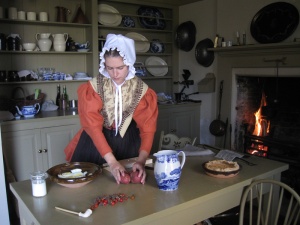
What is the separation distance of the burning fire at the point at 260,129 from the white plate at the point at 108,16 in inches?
73.2

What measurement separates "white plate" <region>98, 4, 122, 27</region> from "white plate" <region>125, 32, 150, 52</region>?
249 mm

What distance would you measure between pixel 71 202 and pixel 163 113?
2533 mm

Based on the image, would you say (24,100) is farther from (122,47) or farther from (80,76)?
(122,47)

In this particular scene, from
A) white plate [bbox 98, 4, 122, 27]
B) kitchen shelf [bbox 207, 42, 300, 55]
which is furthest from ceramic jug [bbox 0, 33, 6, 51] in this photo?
kitchen shelf [bbox 207, 42, 300, 55]

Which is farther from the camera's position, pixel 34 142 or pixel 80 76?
pixel 80 76

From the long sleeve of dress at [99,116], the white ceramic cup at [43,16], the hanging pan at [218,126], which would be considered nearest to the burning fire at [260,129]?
the hanging pan at [218,126]

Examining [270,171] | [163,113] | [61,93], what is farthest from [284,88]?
[61,93]

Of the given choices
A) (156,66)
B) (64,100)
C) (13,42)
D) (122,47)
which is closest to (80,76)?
(64,100)

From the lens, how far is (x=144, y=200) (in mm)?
1213

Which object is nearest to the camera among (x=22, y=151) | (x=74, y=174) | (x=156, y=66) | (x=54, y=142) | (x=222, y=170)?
(x=74, y=174)

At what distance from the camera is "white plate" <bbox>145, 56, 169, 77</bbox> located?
13.3ft

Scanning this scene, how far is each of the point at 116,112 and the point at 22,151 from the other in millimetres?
1507

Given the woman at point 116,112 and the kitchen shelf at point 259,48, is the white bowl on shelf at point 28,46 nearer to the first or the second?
the woman at point 116,112

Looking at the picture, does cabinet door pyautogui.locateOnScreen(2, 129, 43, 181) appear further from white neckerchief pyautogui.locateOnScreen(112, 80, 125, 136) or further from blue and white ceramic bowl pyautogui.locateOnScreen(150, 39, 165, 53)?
blue and white ceramic bowl pyautogui.locateOnScreen(150, 39, 165, 53)
